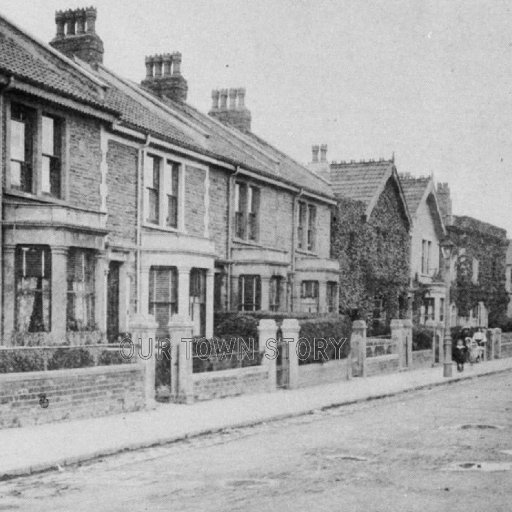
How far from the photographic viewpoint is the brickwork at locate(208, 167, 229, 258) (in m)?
25.0

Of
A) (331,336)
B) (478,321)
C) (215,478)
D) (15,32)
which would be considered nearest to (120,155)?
(15,32)

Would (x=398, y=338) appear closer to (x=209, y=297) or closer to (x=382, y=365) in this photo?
(x=382, y=365)

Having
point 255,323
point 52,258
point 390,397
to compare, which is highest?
point 52,258

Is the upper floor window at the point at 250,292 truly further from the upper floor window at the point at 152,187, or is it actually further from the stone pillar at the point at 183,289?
the upper floor window at the point at 152,187

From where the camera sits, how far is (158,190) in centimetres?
2233

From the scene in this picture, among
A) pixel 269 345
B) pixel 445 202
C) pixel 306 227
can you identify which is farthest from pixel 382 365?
pixel 445 202

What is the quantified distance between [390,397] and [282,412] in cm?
502

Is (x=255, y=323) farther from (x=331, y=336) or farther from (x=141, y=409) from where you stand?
(x=141, y=409)

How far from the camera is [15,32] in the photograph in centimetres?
1950

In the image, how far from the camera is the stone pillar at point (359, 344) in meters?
23.8

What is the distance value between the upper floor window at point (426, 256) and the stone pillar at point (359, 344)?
1895cm

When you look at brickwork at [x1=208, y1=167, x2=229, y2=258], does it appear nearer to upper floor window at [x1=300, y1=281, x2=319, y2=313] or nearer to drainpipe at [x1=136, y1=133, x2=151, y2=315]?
drainpipe at [x1=136, y1=133, x2=151, y2=315]

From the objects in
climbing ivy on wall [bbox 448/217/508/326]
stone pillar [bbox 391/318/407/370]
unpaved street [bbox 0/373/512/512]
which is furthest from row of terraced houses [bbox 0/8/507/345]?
climbing ivy on wall [bbox 448/217/508/326]

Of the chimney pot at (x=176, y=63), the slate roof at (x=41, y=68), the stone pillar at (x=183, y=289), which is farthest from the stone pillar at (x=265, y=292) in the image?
the slate roof at (x=41, y=68)
